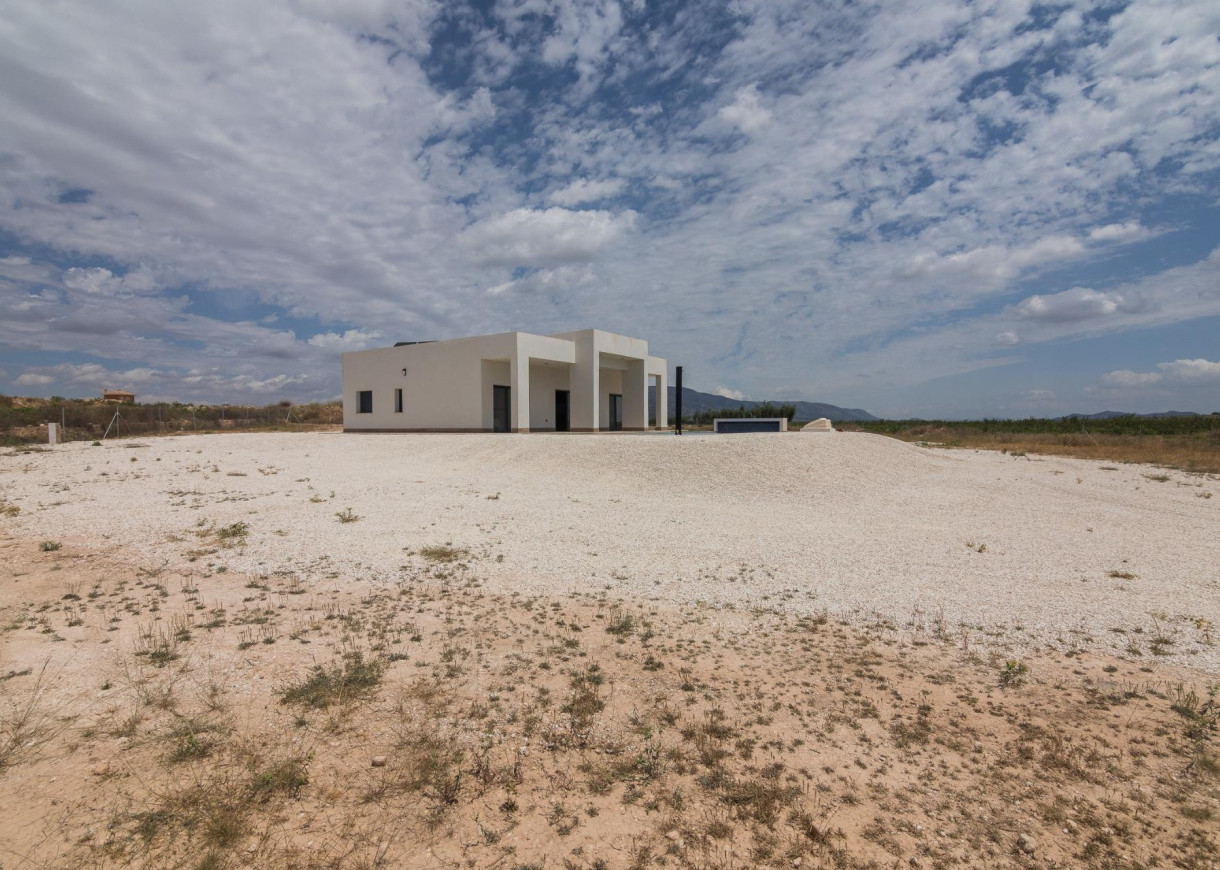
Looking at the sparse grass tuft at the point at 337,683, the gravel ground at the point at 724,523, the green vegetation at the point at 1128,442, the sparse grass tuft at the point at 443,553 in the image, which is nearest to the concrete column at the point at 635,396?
the gravel ground at the point at 724,523

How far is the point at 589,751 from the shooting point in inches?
144

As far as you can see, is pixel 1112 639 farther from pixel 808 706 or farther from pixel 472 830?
pixel 472 830

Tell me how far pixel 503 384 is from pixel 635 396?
25.2 feet

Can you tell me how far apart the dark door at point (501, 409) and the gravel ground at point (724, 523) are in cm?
680

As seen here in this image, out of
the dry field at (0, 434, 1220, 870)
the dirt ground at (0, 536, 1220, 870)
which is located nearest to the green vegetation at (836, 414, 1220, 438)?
the dry field at (0, 434, 1220, 870)

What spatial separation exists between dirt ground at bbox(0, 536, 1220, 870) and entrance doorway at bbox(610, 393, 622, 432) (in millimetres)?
24658

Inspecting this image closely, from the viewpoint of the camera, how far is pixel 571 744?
12.2 ft

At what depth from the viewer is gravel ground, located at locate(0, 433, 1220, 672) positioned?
21.7 ft

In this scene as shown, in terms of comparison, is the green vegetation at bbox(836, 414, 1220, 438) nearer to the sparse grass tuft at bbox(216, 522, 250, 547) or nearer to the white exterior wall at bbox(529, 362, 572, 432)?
the white exterior wall at bbox(529, 362, 572, 432)

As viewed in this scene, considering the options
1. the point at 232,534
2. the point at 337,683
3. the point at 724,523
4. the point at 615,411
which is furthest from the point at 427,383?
the point at 337,683

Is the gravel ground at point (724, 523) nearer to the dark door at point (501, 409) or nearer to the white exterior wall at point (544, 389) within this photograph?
the dark door at point (501, 409)

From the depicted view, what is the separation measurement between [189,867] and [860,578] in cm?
694

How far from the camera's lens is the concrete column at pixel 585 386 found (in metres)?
25.0

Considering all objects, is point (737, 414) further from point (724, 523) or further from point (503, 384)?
point (724, 523)
